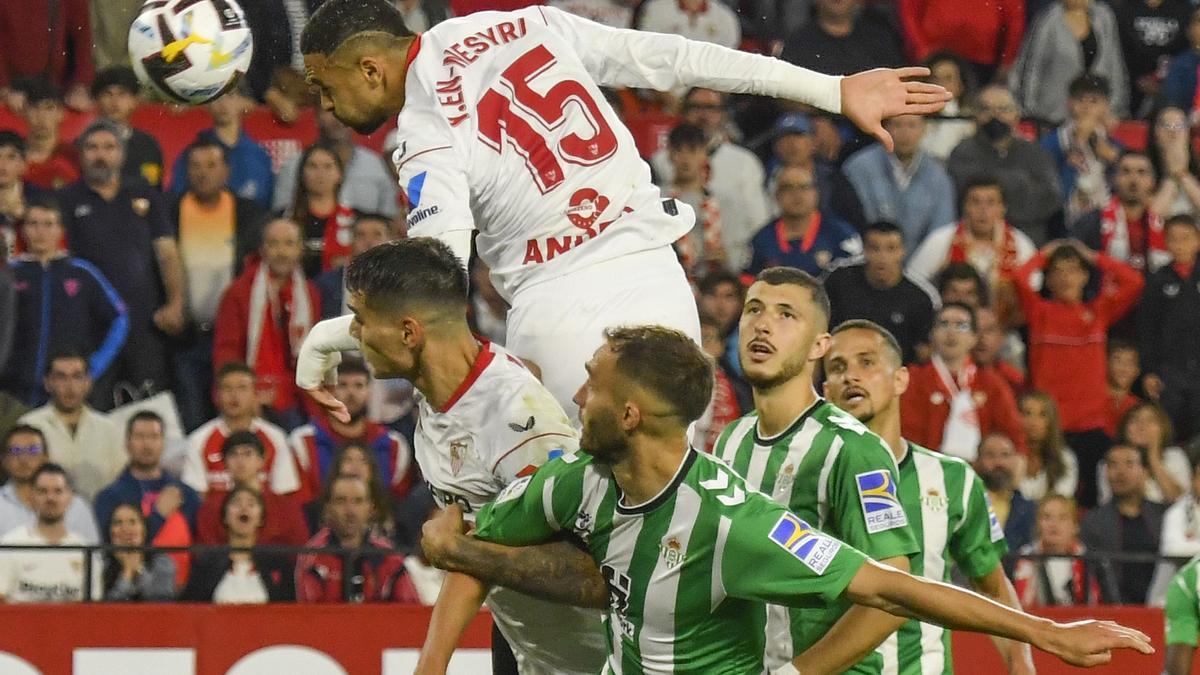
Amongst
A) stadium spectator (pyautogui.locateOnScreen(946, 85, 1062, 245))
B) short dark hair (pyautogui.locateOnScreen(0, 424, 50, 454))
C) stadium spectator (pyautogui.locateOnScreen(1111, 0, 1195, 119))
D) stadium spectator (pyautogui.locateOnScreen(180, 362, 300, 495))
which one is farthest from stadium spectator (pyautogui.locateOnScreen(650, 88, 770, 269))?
short dark hair (pyautogui.locateOnScreen(0, 424, 50, 454))

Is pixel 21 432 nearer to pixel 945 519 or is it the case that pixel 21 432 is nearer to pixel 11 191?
pixel 11 191

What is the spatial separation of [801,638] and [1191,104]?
7489 mm

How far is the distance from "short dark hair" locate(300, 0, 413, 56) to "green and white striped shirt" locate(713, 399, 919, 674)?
1.55 metres

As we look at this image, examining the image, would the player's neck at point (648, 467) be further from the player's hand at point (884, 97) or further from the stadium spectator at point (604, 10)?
the stadium spectator at point (604, 10)

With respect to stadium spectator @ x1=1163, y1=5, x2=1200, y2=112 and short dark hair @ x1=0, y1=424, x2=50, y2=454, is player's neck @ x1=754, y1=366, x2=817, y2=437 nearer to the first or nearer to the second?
short dark hair @ x1=0, y1=424, x2=50, y2=454

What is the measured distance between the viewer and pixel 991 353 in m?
10.1

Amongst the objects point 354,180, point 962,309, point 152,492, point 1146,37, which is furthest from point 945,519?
point 1146,37

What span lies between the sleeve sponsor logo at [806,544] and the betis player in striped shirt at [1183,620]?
306 centimetres

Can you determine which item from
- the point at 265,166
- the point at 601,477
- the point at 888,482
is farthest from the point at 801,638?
the point at 265,166

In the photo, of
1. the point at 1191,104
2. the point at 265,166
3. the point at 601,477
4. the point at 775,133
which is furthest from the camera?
the point at 1191,104

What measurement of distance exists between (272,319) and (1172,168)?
5.15 metres

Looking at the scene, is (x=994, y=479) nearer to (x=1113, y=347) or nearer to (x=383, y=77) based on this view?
(x=1113, y=347)

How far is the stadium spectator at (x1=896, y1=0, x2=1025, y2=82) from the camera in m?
11.8

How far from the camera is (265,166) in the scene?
1013 cm
